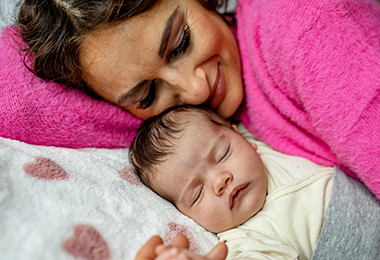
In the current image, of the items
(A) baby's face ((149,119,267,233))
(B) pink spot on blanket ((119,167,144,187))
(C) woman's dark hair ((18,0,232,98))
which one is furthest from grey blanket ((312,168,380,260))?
(C) woman's dark hair ((18,0,232,98))

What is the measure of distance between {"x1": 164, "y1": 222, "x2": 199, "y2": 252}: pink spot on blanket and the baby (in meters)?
0.09

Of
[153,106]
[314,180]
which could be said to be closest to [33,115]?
[153,106]

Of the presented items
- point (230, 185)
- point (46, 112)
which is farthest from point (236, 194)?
point (46, 112)

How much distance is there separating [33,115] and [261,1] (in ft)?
2.85

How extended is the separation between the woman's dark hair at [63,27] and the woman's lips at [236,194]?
0.59 meters

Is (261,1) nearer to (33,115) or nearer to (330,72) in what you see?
(330,72)

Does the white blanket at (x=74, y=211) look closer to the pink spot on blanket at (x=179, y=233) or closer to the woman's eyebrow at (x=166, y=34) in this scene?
the pink spot on blanket at (x=179, y=233)

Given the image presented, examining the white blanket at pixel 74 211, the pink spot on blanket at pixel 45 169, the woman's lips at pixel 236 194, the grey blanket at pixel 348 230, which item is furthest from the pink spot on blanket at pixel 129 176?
the grey blanket at pixel 348 230

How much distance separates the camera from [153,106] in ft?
3.63

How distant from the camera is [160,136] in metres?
1.00

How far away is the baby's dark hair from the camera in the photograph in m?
0.99

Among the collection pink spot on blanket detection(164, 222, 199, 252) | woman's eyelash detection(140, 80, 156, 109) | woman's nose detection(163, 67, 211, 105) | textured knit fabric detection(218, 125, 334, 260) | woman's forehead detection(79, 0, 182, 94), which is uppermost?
woman's forehead detection(79, 0, 182, 94)

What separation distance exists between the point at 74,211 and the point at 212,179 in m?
0.39

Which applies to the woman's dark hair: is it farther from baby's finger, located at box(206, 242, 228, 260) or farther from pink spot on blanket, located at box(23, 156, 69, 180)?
baby's finger, located at box(206, 242, 228, 260)
